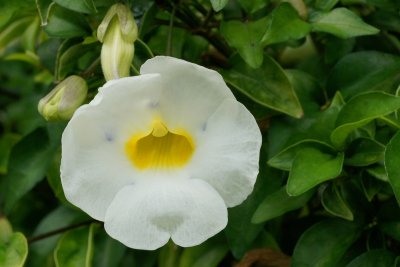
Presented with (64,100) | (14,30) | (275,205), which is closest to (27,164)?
(14,30)

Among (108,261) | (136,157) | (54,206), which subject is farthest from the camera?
(54,206)

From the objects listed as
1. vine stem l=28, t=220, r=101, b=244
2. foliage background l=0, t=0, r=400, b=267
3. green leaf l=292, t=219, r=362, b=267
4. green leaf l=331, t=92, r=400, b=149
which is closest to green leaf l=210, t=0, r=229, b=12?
foliage background l=0, t=0, r=400, b=267

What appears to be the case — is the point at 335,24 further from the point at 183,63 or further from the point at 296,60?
the point at 296,60

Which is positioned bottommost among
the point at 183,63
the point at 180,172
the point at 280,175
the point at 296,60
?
the point at 296,60

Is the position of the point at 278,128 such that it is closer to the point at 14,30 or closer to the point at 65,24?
the point at 65,24

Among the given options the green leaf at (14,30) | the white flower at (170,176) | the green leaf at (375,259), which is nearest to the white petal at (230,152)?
the white flower at (170,176)

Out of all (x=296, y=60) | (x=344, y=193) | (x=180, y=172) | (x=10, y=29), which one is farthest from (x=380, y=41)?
(x=10, y=29)
